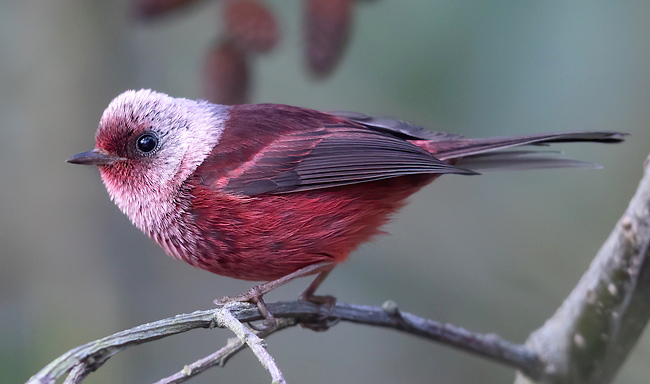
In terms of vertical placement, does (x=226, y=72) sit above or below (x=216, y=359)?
above

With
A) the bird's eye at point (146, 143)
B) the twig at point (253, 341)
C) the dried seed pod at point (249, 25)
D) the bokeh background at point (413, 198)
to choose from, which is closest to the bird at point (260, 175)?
the bird's eye at point (146, 143)

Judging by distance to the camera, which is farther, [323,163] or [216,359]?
[323,163]

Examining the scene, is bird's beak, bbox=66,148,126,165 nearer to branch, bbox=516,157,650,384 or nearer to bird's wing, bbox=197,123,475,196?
bird's wing, bbox=197,123,475,196

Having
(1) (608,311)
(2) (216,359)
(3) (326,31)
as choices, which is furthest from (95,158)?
(1) (608,311)

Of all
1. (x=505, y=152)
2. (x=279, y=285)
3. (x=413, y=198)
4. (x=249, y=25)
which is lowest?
(x=279, y=285)

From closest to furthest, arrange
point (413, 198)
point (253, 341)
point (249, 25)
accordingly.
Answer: point (253, 341) < point (249, 25) < point (413, 198)

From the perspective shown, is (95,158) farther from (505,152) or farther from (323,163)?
(505,152)

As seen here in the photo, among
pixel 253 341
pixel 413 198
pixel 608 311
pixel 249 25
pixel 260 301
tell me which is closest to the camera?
pixel 253 341
